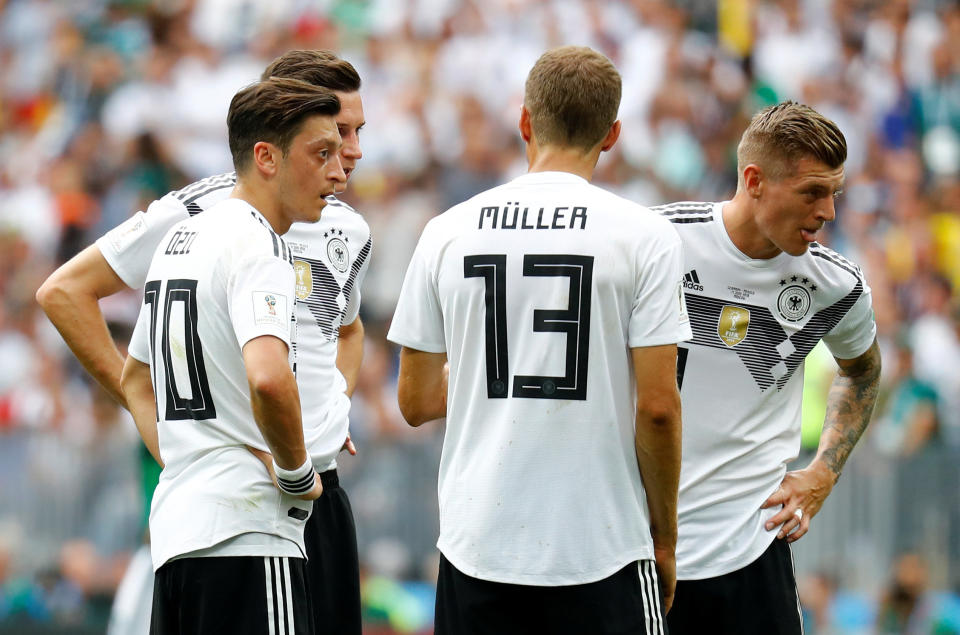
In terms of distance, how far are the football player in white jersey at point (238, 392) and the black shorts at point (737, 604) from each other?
1.31m

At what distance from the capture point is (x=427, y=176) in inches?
498

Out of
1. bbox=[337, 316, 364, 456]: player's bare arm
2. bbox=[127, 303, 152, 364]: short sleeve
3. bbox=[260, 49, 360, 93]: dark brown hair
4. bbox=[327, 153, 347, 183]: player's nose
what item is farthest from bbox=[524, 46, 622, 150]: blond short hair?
bbox=[337, 316, 364, 456]: player's bare arm

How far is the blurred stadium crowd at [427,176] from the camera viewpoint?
959 centimetres

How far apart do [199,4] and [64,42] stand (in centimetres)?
164

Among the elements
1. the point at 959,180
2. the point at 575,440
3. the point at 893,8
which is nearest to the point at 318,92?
the point at 575,440

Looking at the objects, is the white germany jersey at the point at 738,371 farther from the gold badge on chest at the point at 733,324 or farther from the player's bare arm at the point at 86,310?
the player's bare arm at the point at 86,310

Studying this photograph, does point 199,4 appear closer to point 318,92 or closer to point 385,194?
point 385,194

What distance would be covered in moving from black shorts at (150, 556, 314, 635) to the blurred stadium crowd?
480 cm

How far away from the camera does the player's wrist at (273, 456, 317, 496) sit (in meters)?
4.07

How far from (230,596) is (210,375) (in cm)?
64

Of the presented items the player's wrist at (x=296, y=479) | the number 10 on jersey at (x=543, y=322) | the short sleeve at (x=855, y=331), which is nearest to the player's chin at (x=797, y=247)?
the short sleeve at (x=855, y=331)

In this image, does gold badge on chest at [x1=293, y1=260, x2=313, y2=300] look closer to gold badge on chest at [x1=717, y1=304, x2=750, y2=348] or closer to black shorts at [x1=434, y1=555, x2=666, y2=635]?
black shorts at [x1=434, y1=555, x2=666, y2=635]

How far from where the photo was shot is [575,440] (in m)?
3.99

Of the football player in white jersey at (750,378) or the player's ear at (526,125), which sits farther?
the football player in white jersey at (750,378)
